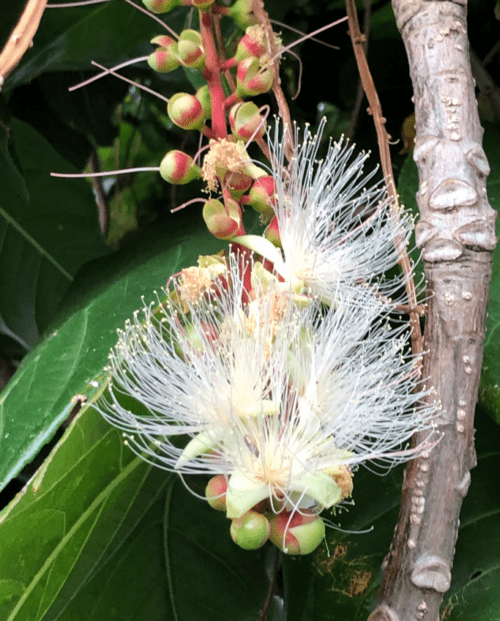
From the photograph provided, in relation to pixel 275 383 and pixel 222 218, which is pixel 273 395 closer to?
pixel 275 383

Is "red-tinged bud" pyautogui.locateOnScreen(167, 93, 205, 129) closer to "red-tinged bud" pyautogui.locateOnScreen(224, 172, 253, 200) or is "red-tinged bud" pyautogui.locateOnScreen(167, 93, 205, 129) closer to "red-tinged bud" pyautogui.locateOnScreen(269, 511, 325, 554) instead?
"red-tinged bud" pyautogui.locateOnScreen(224, 172, 253, 200)

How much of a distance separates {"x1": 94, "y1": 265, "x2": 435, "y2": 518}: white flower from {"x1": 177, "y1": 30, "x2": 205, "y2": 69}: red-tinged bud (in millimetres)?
172

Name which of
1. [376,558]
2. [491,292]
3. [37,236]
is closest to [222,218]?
[491,292]

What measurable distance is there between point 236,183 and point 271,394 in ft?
0.53

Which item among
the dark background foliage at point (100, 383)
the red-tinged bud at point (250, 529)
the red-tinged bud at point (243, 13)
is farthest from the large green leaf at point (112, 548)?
the red-tinged bud at point (243, 13)

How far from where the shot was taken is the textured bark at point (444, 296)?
45 cm

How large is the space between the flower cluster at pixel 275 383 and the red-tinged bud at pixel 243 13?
0.46ft

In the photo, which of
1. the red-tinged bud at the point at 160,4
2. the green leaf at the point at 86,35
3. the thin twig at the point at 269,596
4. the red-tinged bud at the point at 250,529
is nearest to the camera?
the red-tinged bud at the point at 250,529

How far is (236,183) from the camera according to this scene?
19.7 inches

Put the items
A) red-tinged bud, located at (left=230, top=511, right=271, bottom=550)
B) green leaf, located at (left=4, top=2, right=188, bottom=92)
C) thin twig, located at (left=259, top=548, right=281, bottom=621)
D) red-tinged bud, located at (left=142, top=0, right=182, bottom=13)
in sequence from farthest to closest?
green leaf, located at (left=4, top=2, right=188, bottom=92), thin twig, located at (left=259, top=548, right=281, bottom=621), red-tinged bud, located at (left=142, top=0, right=182, bottom=13), red-tinged bud, located at (left=230, top=511, right=271, bottom=550)

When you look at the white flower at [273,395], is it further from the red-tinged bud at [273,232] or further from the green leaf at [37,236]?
the green leaf at [37,236]

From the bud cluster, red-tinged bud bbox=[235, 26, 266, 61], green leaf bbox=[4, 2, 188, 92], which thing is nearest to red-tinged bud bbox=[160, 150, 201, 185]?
the bud cluster

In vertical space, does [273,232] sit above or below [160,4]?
below

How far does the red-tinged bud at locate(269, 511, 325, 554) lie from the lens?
17.0 inches
